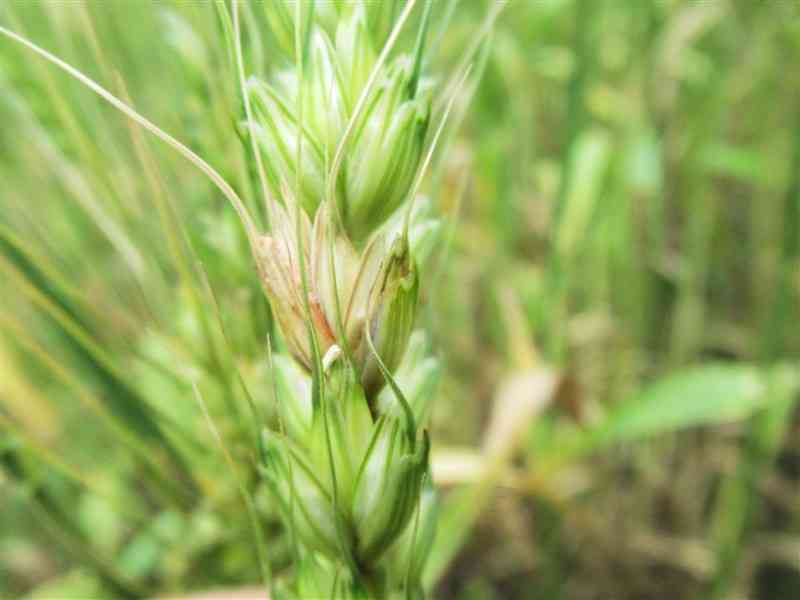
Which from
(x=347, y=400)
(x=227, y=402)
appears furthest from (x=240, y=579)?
(x=347, y=400)

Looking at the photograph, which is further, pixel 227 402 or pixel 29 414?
pixel 29 414

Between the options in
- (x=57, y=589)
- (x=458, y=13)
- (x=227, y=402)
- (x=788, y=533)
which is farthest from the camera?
(x=458, y=13)

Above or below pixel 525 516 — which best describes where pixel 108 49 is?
above

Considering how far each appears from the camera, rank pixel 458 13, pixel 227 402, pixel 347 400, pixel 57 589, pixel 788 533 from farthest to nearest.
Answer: pixel 458 13 < pixel 788 533 < pixel 57 589 < pixel 227 402 < pixel 347 400

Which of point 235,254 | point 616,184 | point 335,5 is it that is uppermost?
point 335,5

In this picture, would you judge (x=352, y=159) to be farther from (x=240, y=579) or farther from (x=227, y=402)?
(x=240, y=579)

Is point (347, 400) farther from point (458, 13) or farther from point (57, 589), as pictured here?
point (458, 13)

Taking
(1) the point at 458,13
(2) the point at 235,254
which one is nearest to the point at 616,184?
(1) the point at 458,13
